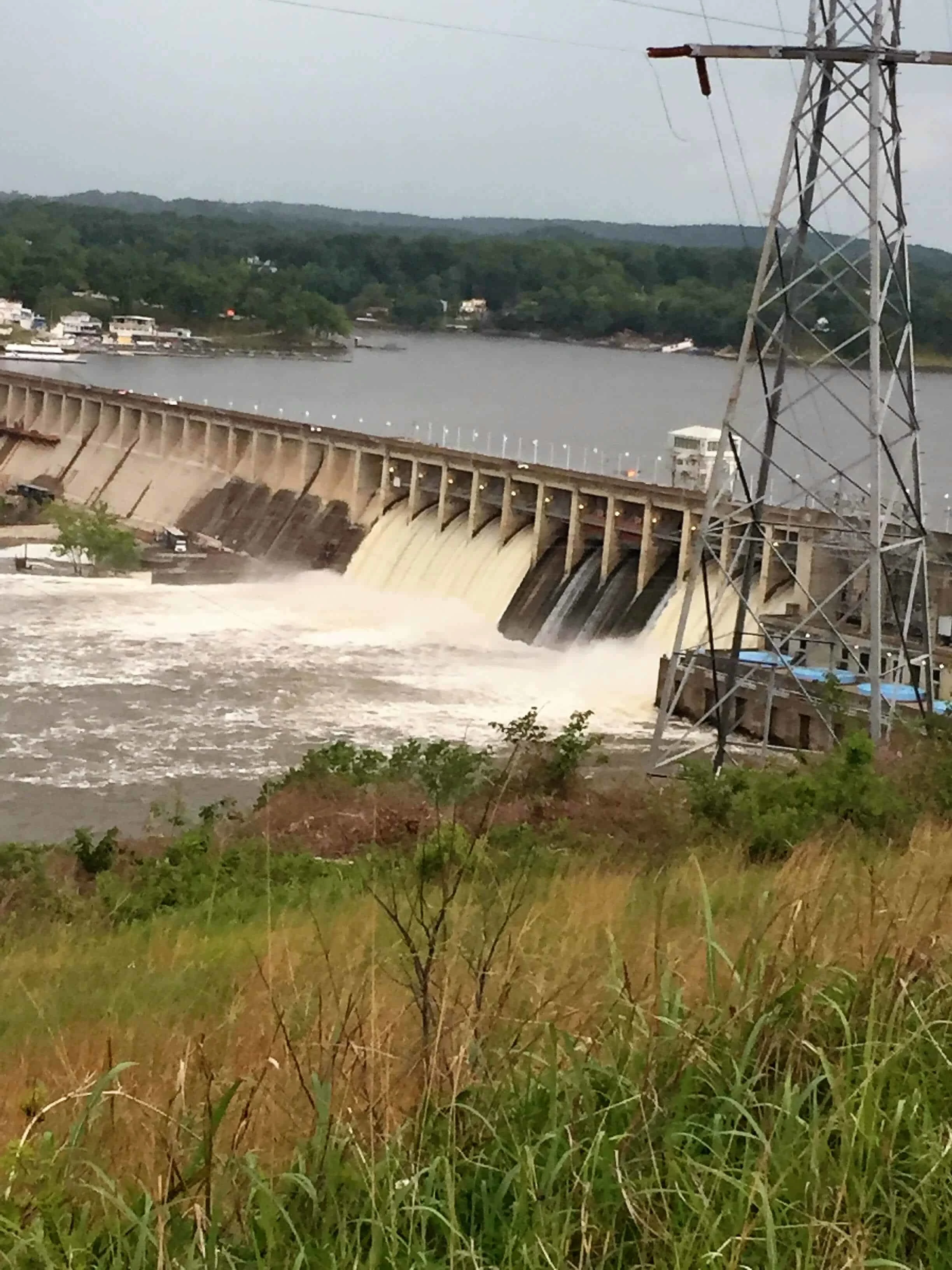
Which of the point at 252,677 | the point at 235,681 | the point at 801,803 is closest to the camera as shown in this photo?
the point at 801,803

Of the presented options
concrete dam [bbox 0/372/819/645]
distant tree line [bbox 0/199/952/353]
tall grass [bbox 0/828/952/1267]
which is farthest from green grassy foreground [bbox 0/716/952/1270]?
distant tree line [bbox 0/199/952/353]

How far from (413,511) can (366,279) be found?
291 feet

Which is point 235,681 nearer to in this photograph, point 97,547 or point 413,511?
point 413,511

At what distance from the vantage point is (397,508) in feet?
112

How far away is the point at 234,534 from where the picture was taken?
36.8 meters

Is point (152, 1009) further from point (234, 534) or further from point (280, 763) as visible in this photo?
point (234, 534)

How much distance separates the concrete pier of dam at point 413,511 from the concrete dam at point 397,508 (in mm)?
38

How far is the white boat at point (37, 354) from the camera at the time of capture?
86938 millimetres

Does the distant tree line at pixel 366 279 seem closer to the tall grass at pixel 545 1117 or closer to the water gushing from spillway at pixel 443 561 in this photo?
the water gushing from spillway at pixel 443 561

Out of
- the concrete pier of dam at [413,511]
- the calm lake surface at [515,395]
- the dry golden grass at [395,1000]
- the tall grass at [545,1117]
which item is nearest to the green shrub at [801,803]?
the dry golden grass at [395,1000]

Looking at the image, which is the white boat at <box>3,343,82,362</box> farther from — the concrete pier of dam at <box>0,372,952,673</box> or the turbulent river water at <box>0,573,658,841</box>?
the turbulent river water at <box>0,573,658,841</box>

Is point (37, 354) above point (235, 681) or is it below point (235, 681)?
above

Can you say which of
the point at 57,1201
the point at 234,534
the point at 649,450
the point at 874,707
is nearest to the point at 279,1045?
the point at 57,1201

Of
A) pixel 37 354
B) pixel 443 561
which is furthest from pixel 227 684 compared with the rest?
pixel 37 354
